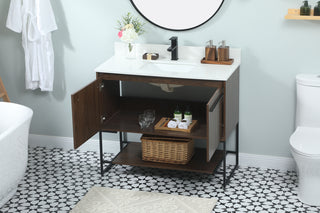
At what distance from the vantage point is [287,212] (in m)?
3.50

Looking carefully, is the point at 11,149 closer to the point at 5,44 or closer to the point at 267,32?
the point at 5,44

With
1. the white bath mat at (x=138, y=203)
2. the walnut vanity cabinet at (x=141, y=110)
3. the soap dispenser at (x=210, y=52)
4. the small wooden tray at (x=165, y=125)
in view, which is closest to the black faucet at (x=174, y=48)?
the soap dispenser at (x=210, y=52)

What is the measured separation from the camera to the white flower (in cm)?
389

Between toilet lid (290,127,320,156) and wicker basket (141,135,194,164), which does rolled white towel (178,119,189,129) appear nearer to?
wicker basket (141,135,194,164)

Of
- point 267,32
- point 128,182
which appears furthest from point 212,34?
point 128,182

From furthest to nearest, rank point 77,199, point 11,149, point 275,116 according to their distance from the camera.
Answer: point 275,116 < point 77,199 < point 11,149

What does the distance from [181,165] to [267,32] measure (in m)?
1.15

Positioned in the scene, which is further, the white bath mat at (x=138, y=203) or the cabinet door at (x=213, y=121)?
the white bath mat at (x=138, y=203)

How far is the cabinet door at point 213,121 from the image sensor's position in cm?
329

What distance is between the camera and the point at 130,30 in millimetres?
3893

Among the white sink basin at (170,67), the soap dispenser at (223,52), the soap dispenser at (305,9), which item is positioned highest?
the soap dispenser at (305,9)

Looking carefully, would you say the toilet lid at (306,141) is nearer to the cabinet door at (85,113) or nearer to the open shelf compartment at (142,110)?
the open shelf compartment at (142,110)

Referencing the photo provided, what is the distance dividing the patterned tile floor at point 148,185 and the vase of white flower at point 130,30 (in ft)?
3.12

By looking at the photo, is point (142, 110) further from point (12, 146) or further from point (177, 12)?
point (12, 146)
